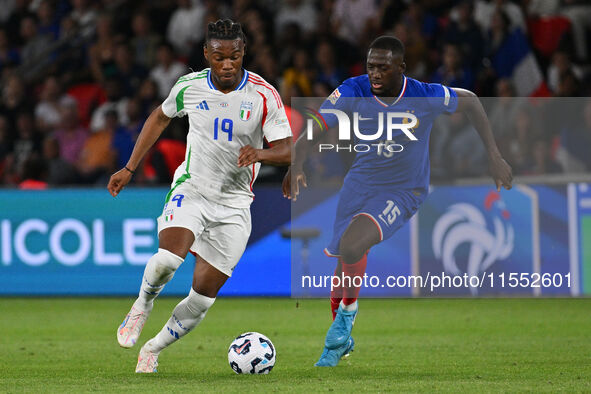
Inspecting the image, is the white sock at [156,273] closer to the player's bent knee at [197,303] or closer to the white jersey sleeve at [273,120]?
the player's bent knee at [197,303]

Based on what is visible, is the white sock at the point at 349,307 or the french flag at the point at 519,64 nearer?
the white sock at the point at 349,307

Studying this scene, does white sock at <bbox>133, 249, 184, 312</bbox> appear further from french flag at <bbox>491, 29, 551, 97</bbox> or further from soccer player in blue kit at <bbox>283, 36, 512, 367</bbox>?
french flag at <bbox>491, 29, 551, 97</bbox>

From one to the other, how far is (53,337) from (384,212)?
349cm

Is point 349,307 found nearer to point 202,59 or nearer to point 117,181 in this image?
point 117,181

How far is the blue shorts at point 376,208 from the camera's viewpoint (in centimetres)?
734

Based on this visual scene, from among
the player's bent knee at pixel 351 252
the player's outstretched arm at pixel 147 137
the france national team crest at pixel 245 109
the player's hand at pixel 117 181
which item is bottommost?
the player's bent knee at pixel 351 252

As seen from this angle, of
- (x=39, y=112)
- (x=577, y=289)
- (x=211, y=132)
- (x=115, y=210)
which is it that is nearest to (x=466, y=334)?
(x=577, y=289)

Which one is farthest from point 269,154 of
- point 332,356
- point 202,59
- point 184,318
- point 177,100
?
point 202,59

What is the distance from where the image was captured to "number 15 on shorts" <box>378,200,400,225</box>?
24.0 ft

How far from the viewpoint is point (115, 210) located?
1239 centimetres

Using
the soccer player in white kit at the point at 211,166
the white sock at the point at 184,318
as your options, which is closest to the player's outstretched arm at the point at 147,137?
the soccer player in white kit at the point at 211,166

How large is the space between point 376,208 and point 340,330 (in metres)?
0.86

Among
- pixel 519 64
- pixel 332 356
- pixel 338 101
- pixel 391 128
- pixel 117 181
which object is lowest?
pixel 332 356

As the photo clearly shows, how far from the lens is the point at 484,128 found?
7.46 meters
